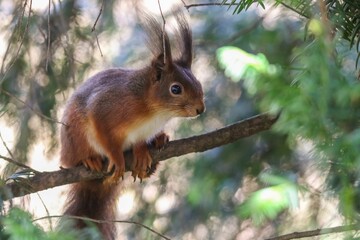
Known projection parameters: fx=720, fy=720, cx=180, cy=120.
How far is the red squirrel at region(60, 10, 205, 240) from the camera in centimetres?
306

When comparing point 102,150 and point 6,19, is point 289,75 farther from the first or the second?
point 6,19

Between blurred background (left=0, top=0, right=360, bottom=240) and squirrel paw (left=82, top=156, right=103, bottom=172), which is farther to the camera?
blurred background (left=0, top=0, right=360, bottom=240)

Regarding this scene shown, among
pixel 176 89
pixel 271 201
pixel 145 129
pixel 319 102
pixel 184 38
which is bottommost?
pixel 145 129

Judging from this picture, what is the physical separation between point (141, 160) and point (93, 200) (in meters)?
0.42

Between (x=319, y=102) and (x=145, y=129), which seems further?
(x=145, y=129)

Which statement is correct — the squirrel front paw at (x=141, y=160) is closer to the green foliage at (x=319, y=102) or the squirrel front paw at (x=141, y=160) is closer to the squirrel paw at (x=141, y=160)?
the squirrel paw at (x=141, y=160)

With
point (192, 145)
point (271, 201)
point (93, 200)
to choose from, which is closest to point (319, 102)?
point (271, 201)

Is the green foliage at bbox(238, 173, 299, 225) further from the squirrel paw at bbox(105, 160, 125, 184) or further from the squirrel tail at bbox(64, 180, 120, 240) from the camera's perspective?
the squirrel tail at bbox(64, 180, 120, 240)

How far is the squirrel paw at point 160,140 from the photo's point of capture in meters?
3.07

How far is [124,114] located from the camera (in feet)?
10.5

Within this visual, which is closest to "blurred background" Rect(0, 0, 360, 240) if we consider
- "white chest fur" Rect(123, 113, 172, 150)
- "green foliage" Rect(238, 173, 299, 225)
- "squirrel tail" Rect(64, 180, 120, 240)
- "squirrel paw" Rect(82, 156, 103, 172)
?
"squirrel tail" Rect(64, 180, 120, 240)

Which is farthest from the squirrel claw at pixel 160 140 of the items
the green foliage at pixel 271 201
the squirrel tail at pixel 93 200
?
the green foliage at pixel 271 201

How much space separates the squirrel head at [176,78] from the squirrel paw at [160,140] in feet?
0.35

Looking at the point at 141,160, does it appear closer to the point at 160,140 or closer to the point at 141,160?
the point at 141,160
